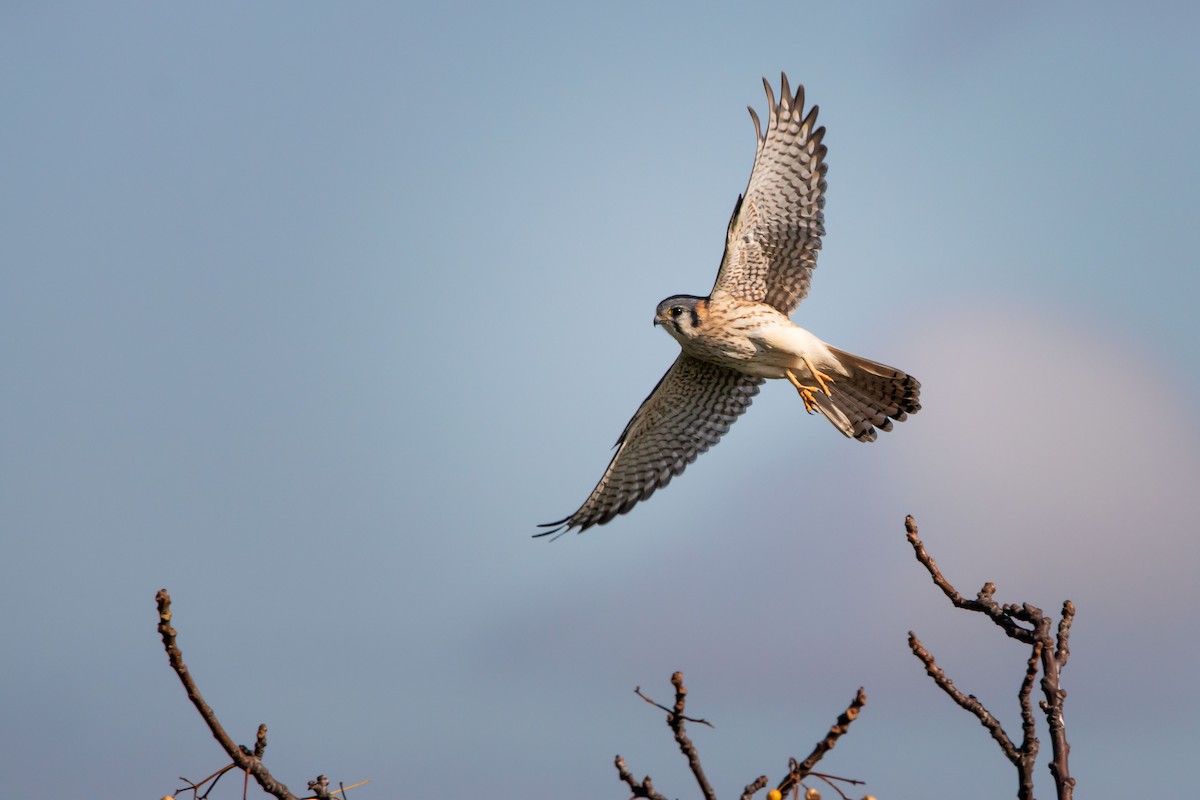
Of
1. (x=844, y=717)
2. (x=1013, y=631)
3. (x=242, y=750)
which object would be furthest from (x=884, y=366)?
(x=242, y=750)

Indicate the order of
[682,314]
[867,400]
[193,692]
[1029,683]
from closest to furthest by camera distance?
1. [193,692]
2. [1029,683]
3. [682,314]
4. [867,400]

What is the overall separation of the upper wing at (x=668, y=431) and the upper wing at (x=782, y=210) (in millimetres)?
1053

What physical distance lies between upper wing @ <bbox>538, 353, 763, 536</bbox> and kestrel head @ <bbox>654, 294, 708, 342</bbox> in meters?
0.74

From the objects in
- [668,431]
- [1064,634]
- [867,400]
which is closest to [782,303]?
[867,400]

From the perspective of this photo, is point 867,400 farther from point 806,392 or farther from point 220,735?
point 220,735

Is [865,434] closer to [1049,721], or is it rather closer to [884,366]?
[884,366]

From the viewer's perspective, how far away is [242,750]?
10.5ft

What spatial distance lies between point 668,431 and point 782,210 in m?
2.30

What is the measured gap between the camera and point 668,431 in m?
10.2

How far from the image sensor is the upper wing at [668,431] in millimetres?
9820

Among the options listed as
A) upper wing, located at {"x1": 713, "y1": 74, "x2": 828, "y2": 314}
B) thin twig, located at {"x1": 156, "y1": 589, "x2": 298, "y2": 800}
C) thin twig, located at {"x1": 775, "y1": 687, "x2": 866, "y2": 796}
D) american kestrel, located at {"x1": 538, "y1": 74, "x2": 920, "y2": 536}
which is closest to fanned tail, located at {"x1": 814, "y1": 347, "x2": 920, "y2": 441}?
american kestrel, located at {"x1": 538, "y1": 74, "x2": 920, "y2": 536}

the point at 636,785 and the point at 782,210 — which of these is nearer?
the point at 636,785

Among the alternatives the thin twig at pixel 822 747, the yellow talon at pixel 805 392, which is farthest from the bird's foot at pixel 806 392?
the thin twig at pixel 822 747

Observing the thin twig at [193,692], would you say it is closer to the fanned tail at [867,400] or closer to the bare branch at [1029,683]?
the bare branch at [1029,683]
